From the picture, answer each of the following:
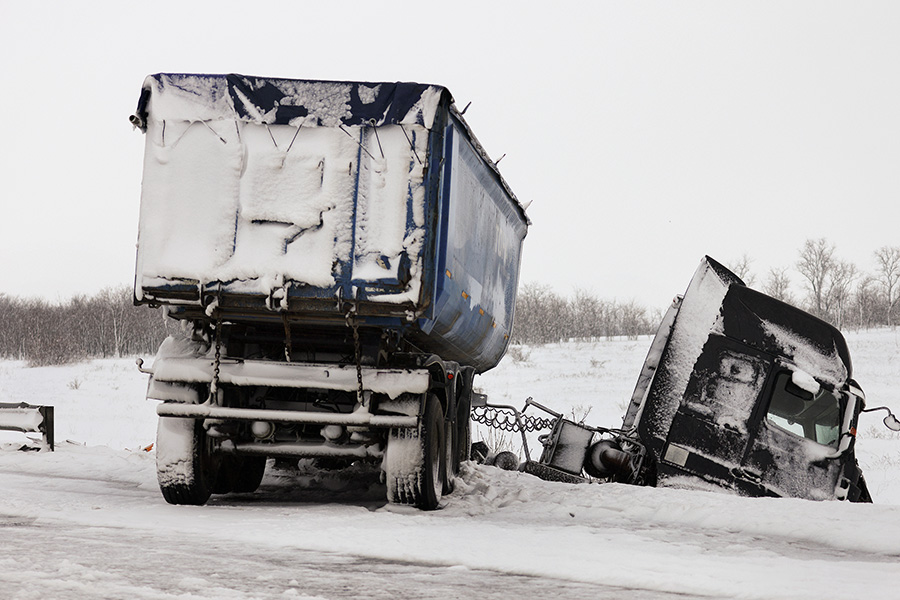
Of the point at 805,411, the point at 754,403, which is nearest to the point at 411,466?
the point at 754,403

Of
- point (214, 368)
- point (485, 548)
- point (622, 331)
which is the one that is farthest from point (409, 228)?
point (622, 331)

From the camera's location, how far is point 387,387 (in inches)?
267

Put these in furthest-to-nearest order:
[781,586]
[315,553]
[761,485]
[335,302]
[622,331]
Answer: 1. [622,331]
2. [761,485]
3. [335,302]
4. [315,553]
5. [781,586]

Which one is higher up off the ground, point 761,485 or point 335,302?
point 335,302

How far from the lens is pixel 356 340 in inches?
265

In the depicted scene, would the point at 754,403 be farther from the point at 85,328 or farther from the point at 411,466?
the point at 85,328

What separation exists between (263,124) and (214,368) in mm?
1935

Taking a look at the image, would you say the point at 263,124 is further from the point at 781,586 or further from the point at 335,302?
the point at 781,586

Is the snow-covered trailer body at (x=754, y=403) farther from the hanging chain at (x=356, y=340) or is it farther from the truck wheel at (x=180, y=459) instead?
the truck wheel at (x=180, y=459)

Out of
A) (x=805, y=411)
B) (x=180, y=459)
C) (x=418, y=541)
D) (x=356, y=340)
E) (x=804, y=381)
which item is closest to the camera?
(x=418, y=541)

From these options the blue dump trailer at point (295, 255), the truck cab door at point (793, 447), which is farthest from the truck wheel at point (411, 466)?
the truck cab door at point (793, 447)

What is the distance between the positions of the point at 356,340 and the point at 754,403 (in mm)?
4831

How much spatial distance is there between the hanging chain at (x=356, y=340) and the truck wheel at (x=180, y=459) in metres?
1.41

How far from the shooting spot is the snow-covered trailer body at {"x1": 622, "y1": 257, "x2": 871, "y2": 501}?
9297 mm
